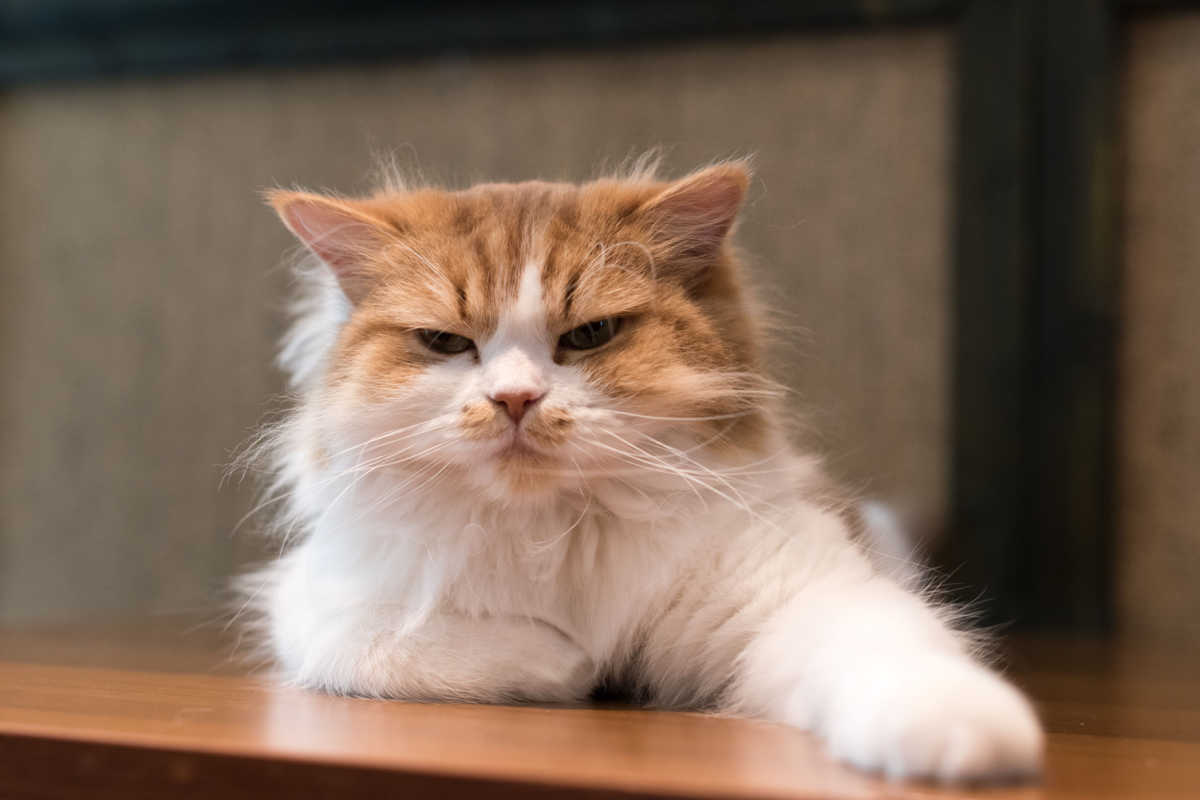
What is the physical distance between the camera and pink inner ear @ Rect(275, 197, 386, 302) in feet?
4.00

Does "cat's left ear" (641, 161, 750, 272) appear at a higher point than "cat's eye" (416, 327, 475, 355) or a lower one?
higher

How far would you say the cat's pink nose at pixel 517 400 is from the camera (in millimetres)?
1046

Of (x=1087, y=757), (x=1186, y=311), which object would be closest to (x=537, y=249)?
(x=1087, y=757)

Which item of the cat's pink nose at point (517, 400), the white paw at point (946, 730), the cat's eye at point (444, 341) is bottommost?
the white paw at point (946, 730)

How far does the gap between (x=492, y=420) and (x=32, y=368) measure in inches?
87.3

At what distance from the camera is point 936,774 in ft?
2.33

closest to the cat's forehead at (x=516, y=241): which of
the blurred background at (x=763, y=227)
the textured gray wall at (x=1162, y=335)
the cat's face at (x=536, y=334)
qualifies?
the cat's face at (x=536, y=334)

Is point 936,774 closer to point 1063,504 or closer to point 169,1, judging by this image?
point 1063,504

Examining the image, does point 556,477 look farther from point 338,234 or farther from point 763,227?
point 763,227

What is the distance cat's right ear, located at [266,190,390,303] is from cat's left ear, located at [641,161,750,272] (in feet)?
1.02

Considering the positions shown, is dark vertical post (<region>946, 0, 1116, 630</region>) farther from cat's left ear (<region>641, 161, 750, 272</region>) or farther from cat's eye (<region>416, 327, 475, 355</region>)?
cat's eye (<region>416, 327, 475, 355</region>)

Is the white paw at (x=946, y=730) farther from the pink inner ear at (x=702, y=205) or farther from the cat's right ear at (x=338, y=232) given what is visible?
the cat's right ear at (x=338, y=232)

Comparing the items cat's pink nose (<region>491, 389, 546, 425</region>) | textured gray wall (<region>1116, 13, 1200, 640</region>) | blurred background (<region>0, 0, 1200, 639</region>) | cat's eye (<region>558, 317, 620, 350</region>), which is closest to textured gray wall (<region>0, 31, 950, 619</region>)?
blurred background (<region>0, 0, 1200, 639</region>)

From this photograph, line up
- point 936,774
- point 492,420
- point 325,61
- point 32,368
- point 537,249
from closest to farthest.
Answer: point 936,774 → point 492,420 → point 537,249 → point 325,61 → point 32,368
